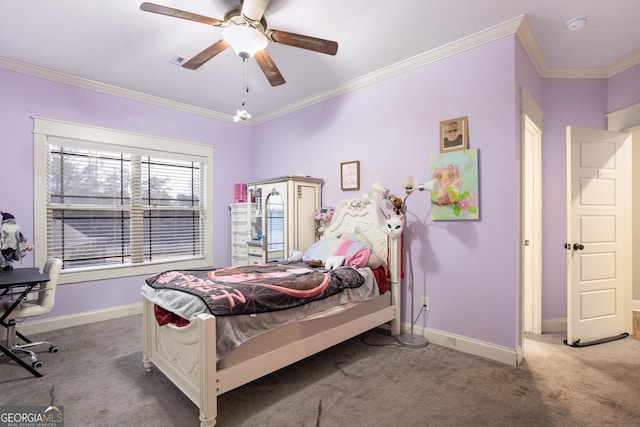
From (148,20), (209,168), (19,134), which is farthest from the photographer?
(209,168)

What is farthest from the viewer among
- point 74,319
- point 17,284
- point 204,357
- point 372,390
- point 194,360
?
point 74,319

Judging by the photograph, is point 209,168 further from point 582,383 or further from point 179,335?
point 582,383

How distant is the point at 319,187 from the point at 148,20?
2.37 m

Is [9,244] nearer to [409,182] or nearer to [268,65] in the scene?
[268,65]

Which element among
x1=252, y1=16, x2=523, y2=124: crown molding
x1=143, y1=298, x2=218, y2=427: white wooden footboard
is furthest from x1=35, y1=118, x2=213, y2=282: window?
x1=143, y1=298, x2=218, y2=427: white wooden footboard

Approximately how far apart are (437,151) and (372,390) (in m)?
2.11

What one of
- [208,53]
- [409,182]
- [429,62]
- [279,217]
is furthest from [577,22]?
[279,217]

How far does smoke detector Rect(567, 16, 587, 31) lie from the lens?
2.41 metres

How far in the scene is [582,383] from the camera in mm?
2246

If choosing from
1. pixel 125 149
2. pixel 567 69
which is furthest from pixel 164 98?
pixel 567 69

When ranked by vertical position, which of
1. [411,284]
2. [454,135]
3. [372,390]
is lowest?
[372,390]

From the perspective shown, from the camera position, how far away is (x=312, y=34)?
2.67 meters

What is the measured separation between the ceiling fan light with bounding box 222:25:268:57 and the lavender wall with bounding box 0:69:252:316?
8.08 feet

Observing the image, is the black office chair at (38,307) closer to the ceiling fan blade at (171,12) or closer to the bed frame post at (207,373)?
the bed frame post at (207,373)
